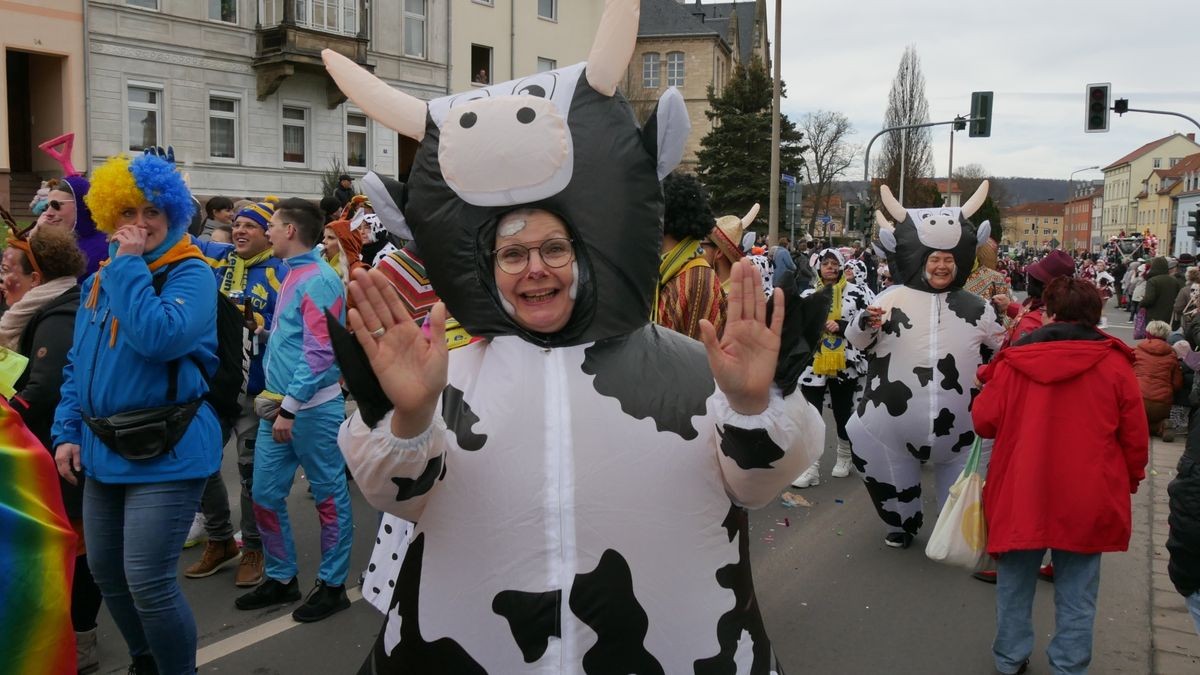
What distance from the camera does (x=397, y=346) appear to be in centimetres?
196

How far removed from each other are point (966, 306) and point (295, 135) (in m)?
21.7

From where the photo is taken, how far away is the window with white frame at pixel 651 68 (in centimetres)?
5706

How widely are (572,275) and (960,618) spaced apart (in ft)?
12.0

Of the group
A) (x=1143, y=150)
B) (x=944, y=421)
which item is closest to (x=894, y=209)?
(x=944, y=421)

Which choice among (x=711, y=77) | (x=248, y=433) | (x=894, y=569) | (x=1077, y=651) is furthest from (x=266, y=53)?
(x=711, y=77)

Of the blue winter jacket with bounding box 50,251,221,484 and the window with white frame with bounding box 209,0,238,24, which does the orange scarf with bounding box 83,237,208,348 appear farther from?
the window with white frame with bounding box 209,0,238,24

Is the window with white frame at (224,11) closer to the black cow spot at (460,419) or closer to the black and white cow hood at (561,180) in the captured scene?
the black and white cow hood at (561,180)

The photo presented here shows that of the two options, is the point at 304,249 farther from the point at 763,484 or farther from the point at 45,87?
the point at 45,87

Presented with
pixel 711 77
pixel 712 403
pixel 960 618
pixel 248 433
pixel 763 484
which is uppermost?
pixel 711 77

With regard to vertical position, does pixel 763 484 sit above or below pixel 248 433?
above

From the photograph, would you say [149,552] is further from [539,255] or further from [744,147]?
[744,147]

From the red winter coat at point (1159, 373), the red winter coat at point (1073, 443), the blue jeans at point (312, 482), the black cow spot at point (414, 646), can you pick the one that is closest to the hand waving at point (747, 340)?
the black cow spot at point (414, 646)

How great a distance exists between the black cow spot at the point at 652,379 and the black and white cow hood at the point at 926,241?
12.5 ft

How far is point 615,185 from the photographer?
232cm
